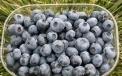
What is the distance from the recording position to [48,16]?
103 centimetres

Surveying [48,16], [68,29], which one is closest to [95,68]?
[68,29]

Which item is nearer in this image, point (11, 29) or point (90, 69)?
point (90, 69)

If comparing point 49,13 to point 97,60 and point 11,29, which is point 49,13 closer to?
point 11,29

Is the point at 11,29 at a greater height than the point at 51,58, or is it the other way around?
the point at 11,29

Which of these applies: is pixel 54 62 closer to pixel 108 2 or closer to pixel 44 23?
pixel 44 23

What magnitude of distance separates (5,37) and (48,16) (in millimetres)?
203

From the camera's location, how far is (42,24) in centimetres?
95

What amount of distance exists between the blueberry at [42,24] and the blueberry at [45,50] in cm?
8

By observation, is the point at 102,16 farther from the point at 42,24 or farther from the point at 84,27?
the point at 42,24

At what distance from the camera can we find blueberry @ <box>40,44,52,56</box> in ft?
2.97

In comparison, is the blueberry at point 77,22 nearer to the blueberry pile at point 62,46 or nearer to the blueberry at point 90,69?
the blueberry pile at point 62,46

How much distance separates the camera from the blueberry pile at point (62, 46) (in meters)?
0.91

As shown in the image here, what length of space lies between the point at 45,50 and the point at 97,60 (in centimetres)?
18

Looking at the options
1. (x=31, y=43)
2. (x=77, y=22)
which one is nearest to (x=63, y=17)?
(x=77, y=22)
